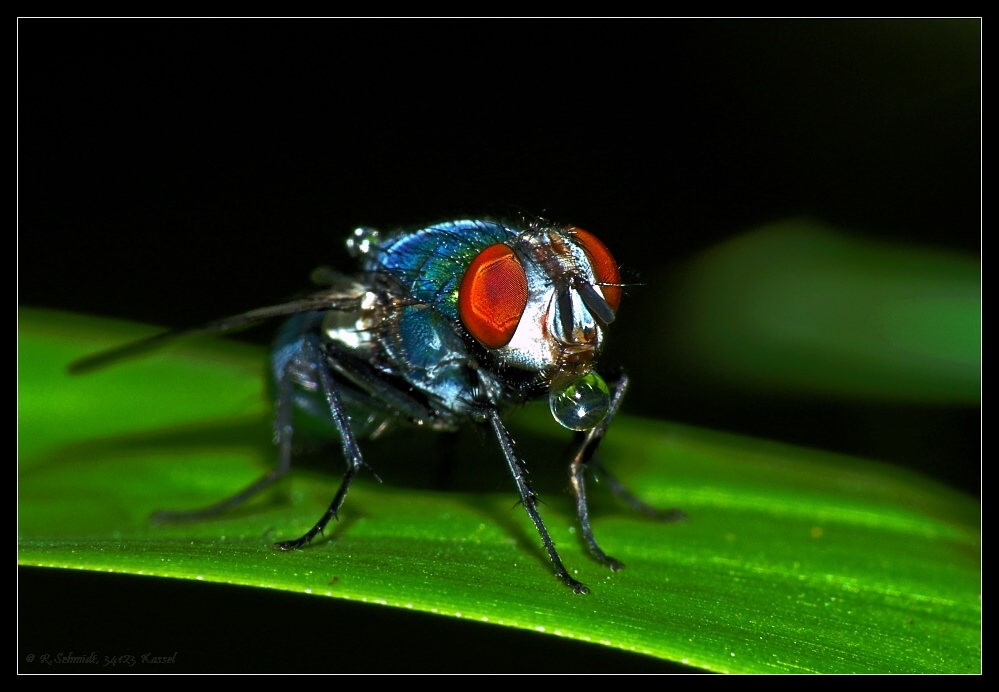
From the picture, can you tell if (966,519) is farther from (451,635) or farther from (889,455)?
(451,635)

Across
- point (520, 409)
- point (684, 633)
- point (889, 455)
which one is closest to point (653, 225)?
point (889, 455)

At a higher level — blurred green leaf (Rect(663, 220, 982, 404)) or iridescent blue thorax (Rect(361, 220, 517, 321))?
iridescent blue thorax (Rect(361, 220, 517, 321))

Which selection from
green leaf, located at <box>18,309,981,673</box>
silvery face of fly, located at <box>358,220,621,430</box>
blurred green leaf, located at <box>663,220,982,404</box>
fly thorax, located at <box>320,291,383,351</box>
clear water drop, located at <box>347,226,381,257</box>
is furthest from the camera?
blurred green leaf, located at <box>663,220,982,404</box>

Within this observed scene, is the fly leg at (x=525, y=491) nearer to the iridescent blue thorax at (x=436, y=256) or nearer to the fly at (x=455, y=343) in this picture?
the fly at (x=455, y=343)

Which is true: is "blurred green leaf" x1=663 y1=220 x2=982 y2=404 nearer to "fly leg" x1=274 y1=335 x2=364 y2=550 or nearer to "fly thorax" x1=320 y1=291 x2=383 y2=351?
"fly thorax" x1=320 y1=291 x2=383 y2=351

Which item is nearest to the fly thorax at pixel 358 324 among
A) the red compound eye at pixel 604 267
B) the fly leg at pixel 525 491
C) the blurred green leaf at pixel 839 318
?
the fly leg at pixel 525 491

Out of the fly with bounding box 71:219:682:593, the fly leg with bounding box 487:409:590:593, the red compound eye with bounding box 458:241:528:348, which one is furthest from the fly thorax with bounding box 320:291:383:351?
the fly leg with bounding box 487:409:590:593
